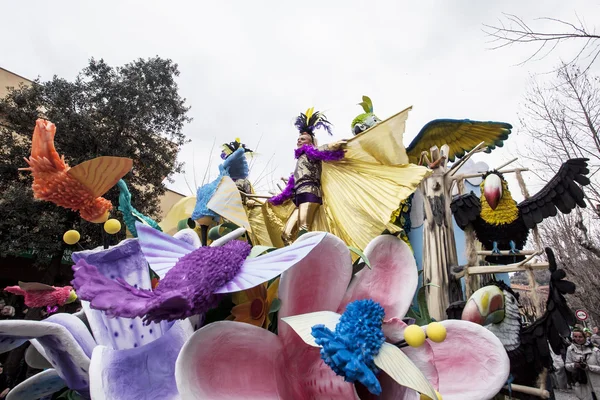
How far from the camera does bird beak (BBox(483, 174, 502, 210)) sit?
3605 mm

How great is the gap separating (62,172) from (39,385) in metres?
0.62

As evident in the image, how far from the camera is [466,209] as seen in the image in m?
3.93

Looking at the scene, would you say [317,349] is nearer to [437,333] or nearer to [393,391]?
[393,391]

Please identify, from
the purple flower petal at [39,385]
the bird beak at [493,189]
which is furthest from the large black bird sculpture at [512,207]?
the purple flower petal at [39,385]

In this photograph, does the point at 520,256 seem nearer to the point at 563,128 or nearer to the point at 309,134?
the point at 309,134

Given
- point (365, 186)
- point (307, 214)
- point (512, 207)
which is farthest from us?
point (512, 207)

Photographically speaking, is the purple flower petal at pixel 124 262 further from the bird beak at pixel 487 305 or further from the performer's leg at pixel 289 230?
the bird beak at pixel 487 305

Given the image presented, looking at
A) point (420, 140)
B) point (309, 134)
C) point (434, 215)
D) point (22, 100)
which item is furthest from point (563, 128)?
point (22, 100)

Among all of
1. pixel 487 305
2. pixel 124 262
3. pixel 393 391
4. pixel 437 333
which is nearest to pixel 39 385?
pixel 124 262

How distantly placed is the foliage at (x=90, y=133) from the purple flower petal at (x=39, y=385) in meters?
6.45

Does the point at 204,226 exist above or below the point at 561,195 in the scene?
below

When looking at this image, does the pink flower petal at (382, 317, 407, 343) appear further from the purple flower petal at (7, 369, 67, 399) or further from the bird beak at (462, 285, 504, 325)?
the bird beak at (462, 285, 504, 325)

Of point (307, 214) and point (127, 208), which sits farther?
point (307, 214)

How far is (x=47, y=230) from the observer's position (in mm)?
7059
